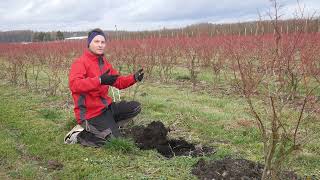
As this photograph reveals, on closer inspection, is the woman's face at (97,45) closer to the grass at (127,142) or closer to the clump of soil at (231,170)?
the grass at (127,142)

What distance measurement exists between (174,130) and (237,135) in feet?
3.18

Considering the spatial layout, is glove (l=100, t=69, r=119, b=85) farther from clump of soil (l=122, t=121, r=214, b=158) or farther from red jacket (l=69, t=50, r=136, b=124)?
clump of soil (l=122, t=121, r=214, b=158)

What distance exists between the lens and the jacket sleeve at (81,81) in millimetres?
5395

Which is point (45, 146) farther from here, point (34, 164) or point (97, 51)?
point (97, 51)

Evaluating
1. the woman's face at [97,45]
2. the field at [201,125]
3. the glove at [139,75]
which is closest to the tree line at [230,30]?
the field at [201,125]

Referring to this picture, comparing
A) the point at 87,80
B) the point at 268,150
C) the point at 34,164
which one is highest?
the point at 87,80

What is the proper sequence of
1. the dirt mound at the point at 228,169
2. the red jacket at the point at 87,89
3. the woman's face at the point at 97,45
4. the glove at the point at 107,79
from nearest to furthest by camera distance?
the dirt mound at the point at 228,169 → the glove at the point at 107,79 → the red jacket at the point at 87,89 → the woman's face at the point at 97,45

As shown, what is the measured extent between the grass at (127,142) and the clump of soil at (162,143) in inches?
10.0

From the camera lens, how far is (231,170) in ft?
14.4

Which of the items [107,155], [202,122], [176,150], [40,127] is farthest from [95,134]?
[202,122]

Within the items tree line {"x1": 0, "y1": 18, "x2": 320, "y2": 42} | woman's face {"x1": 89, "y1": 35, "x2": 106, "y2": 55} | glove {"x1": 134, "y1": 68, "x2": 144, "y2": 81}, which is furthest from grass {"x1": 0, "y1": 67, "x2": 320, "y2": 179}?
tree line {"x1": 0, "y1": 18, "x2": 320, "y2": 42}

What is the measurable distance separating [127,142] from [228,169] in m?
1.51

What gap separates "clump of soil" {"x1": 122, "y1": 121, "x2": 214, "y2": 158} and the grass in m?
0.26

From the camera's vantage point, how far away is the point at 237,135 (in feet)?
21.1
